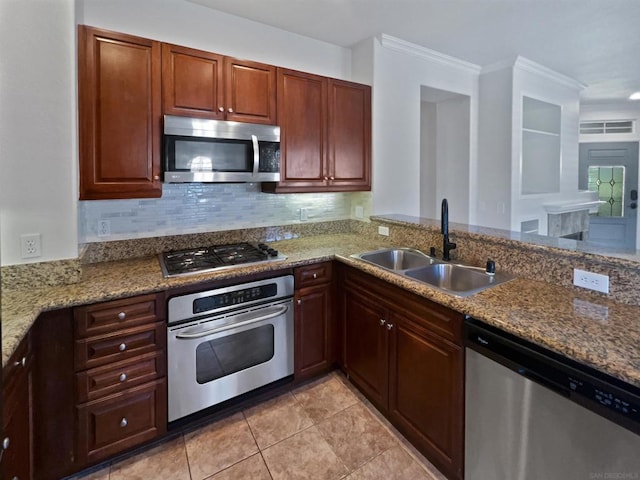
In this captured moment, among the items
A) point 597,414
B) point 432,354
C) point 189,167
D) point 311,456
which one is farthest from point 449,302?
point 189,167

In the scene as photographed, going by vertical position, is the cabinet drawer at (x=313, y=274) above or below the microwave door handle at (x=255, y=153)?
below

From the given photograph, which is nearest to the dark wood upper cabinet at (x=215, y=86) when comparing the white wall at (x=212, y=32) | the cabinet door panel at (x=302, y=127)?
the cabinet door panel at (x=302, y=127)

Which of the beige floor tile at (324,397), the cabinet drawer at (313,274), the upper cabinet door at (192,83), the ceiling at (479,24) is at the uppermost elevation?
the ceiling at (479,24)

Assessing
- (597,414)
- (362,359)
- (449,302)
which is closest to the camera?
(597,414)

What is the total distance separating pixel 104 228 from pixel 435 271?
2.15 metres

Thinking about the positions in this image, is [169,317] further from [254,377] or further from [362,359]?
[362,359]

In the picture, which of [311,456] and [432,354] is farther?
[311,456]

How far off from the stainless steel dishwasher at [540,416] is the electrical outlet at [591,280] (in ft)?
1.99

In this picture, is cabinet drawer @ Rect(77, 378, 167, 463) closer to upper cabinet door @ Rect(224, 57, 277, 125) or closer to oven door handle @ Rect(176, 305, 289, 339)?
oven door handle @ Rect(176, 305, 289, 339)

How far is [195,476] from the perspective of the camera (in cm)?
174

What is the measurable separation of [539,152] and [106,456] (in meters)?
5.34

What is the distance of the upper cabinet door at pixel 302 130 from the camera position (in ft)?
8.31

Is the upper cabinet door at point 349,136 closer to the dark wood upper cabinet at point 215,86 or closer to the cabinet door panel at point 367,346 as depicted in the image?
the dark wood upper cabinet at point 215,86

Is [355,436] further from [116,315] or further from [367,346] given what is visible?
[116,315]
